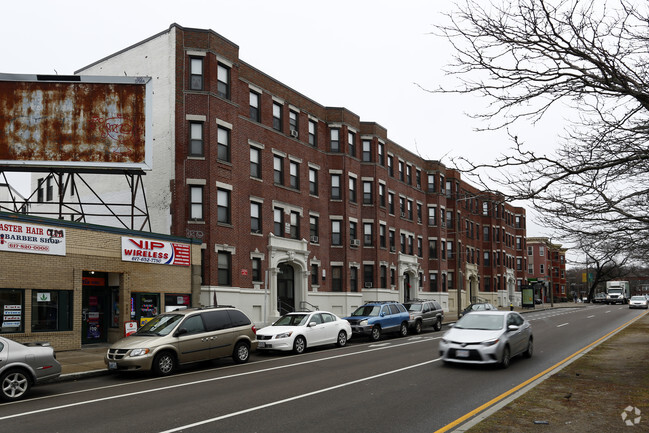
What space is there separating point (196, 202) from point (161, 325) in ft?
39.3

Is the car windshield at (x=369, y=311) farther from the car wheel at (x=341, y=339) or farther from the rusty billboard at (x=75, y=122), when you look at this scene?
the rusty billboard at (x=75, y=122)

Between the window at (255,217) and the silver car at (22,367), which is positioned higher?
the window at (255,217)

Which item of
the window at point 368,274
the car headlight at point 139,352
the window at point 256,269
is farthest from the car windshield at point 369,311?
the window at point 368,274

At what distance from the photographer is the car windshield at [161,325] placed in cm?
1546

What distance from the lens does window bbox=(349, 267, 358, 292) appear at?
38328mm

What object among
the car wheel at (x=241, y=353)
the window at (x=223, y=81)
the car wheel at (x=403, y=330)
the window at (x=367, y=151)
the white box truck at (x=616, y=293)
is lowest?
the white box truck at (x=616, y=293)

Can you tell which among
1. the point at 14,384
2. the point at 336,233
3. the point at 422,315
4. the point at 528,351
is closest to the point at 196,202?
the point at 422,315

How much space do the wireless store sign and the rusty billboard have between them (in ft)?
11.0

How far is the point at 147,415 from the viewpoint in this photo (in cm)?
974

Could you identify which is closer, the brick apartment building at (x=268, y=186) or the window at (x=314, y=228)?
the brick apartment building at (x=268, y=186)

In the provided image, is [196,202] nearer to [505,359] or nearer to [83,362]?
[83,362]

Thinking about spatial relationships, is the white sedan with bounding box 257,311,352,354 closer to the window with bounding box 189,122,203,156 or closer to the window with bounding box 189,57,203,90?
the window with bounding box 189,122,203,156

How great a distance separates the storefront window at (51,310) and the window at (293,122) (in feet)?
56.9

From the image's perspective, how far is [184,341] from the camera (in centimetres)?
1531
